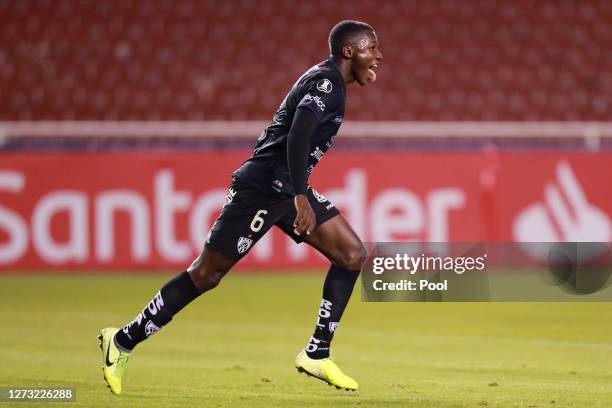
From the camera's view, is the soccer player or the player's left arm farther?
the soccer player

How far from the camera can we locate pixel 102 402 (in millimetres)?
6277

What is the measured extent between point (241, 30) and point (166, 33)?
3.43 ft

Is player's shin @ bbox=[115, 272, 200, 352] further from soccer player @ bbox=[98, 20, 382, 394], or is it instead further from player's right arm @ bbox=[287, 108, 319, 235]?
player's right arm @ bbox=[287, 108, 319, 235]

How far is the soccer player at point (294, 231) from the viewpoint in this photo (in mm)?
6539

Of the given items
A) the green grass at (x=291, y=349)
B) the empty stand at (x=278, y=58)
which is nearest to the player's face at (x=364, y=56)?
the green grass at (x=291, y=349)

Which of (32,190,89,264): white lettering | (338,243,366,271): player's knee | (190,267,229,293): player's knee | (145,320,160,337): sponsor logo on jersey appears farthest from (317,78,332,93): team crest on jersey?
(32,190,89,264): white lettering

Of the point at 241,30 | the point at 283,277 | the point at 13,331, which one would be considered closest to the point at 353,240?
the point at 13,331

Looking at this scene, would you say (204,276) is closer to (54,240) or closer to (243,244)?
(243,244)

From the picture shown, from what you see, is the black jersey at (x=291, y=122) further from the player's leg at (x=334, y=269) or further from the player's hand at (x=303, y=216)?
the player's leg at (x=334, y=269)

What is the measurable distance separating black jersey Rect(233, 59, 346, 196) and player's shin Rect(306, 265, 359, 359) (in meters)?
0.55

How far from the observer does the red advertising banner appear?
13.4 m

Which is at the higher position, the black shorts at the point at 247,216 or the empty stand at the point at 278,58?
the empty stand at the point at 278,58

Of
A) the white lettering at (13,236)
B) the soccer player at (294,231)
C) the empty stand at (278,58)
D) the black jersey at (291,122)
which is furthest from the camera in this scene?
the empty stand at (278,58)

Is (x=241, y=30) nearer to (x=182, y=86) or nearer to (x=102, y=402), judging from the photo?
(x=182, y=86)
